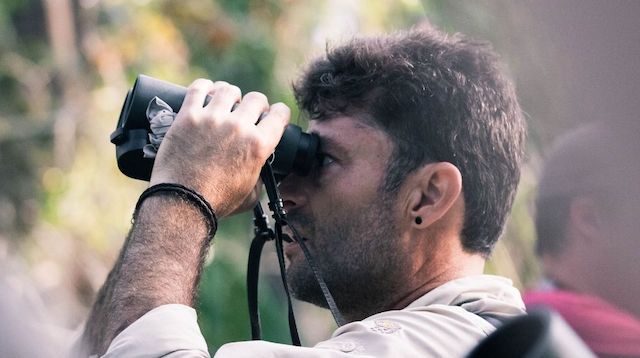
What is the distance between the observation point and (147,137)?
1.91 m

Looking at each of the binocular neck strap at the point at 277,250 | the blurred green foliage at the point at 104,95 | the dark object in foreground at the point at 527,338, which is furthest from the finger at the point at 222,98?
the blurred green foliage at the point at 104,95

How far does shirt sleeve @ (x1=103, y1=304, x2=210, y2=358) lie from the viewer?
4.99 feet

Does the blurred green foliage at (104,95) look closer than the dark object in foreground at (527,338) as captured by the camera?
No

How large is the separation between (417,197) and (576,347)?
109 cm

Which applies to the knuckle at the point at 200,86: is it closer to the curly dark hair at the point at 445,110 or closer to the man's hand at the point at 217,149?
the man's hand at the point at 217,149

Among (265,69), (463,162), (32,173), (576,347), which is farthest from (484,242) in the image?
(32,173)

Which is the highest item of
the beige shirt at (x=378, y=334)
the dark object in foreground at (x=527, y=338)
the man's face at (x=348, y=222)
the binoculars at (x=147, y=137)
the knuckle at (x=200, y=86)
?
the knuckle at (x=200, y=86)

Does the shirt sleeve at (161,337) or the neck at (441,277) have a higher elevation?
the neck at (441,277)

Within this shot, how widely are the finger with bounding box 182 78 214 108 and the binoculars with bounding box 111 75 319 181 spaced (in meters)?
0.04

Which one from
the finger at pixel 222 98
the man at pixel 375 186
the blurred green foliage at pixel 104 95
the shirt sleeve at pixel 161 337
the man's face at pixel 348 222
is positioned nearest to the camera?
the shirt sleeve at pixel 161 337

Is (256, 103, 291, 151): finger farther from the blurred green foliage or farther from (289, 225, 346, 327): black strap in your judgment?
the blurred green foliage

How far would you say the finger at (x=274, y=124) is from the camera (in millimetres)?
1844

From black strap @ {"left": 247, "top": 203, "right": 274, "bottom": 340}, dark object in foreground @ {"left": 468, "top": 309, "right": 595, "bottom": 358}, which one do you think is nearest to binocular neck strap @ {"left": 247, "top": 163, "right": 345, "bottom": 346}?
black strap @ {"left": 247, "top": 203, "right": 274, "bottom": 340}

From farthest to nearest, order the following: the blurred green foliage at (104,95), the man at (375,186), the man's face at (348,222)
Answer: the blurred green foliage at (104,95) < the man's face at (348,222) < the man at (375,186)
